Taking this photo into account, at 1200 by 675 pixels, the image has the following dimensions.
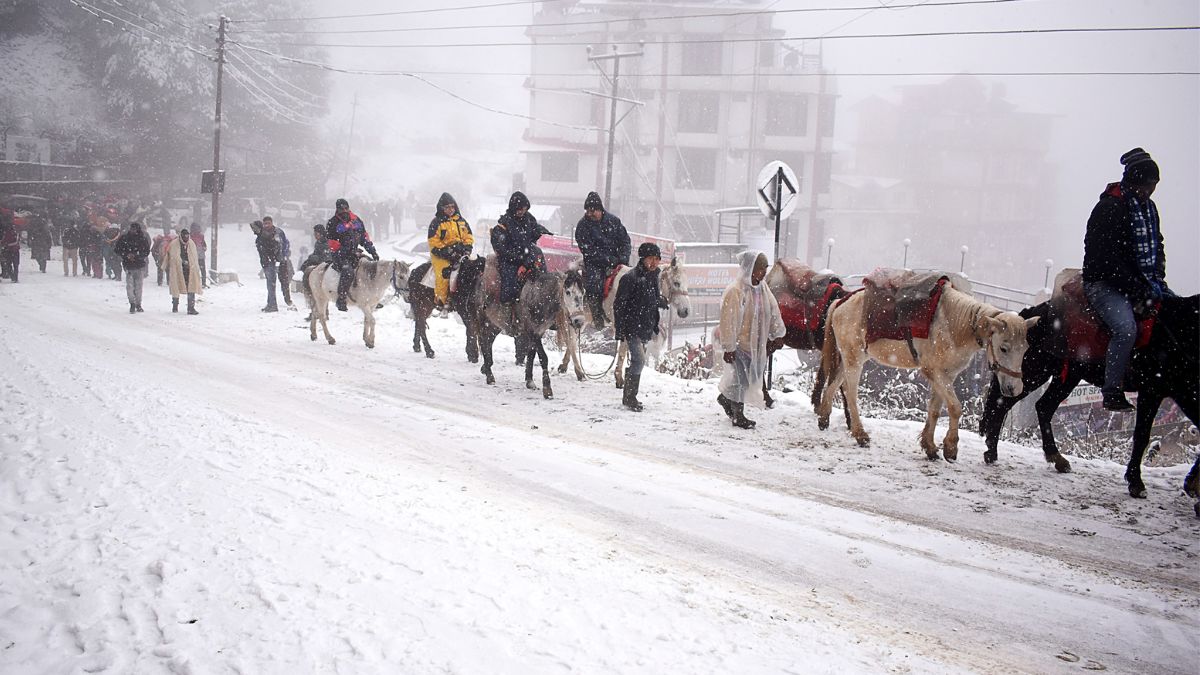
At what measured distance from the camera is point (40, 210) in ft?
96.6

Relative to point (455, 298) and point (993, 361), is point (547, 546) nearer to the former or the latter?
point (993, 361)

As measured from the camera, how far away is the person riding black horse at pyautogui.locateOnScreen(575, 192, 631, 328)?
9039mm

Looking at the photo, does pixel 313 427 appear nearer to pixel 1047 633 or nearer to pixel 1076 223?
pixel 1047 633

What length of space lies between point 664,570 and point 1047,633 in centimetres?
194

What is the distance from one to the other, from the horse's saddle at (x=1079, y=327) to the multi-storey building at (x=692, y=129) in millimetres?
40655

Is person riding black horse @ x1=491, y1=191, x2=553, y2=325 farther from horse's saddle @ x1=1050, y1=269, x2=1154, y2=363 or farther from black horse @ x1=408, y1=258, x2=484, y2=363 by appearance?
horse's saddle @ x1=1050, y1=269, x2=1154, y2=363

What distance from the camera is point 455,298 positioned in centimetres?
1052

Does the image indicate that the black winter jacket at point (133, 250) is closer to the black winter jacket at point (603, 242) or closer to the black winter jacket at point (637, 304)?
the black winter jacket at point (603, 242)

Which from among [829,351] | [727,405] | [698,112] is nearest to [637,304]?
[727,405]

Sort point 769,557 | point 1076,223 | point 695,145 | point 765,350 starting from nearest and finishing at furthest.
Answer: point 769,557 < point 765,350 < point 695,145 < point 1076,223

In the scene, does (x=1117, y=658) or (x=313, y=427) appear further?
(x=313, y=427)

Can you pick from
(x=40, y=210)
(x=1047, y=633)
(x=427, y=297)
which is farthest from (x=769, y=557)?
(x=40, y=210)

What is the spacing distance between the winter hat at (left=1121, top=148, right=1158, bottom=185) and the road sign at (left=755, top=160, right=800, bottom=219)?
451cm

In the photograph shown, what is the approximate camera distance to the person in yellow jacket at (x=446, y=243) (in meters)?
10.5
